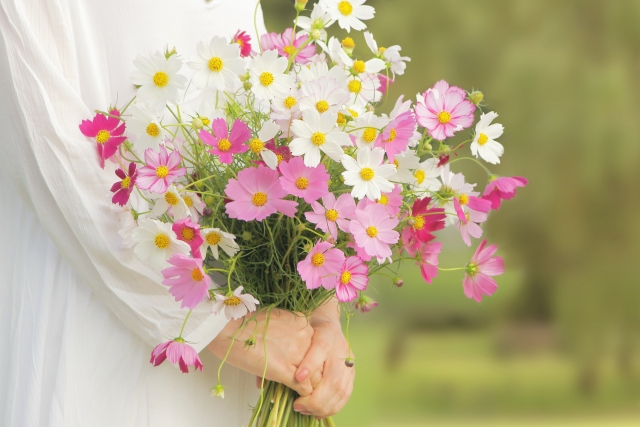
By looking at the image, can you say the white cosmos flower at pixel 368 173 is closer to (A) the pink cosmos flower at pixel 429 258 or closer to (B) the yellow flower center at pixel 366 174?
(B) the yellow flower center at pixel 366 174

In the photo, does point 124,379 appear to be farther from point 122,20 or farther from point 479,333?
point 479,333

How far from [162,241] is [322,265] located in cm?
11

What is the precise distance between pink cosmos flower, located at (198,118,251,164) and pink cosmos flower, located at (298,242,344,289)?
0.29 ft

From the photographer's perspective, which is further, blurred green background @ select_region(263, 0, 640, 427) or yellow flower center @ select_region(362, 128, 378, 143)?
blurred green background @ select_region(263, 0, 640, 427)

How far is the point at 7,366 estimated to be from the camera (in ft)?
2.04

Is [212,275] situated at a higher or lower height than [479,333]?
lower

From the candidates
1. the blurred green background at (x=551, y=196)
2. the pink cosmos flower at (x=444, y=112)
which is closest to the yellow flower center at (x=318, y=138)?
the pink cosmos flower at (x=444, y=112)

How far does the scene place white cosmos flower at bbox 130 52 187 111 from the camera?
1.63 feet

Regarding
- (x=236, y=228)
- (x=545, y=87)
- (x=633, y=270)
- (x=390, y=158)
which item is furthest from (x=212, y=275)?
(x=633, y=270)

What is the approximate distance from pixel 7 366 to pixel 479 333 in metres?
4.23

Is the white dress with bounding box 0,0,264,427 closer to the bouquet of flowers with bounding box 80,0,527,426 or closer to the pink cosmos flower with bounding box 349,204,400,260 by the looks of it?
the bouquet of flowers with bounding box 80,0,527,426

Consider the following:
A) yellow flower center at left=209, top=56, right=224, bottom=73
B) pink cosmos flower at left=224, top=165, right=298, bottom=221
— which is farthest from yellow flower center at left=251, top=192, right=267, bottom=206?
yellow flower center at left=209, top=56, right=224, bottom=73

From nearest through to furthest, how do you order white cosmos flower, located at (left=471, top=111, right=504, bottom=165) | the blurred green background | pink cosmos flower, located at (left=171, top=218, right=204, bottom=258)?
1. pink cosmos flower, located at (left=171, top=218, right=204, bottom=258)
2. white cosmos flower, located at (left=471, top=111, right=504, bottom=165)
3. the blurred green background

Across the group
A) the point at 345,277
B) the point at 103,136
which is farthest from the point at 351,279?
the point at 103,136
